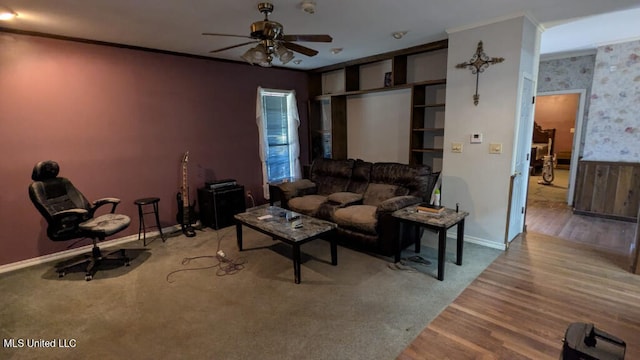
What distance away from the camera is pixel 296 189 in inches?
180

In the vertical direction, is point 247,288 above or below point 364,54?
below

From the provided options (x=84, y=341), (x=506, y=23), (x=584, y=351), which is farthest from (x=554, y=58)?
(x=84, y=341)

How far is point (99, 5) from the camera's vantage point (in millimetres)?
2623

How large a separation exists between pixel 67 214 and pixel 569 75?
7.20 meters

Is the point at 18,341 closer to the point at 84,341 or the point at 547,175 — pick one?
the point at 84,341

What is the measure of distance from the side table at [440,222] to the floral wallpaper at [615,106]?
10.9 feet

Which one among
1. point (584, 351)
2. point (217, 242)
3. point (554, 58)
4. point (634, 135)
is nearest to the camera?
point (584, 351)

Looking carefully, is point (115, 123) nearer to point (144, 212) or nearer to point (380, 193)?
point (144, 212)

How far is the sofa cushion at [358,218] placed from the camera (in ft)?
11.2

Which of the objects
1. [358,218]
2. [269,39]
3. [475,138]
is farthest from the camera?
[475,138]

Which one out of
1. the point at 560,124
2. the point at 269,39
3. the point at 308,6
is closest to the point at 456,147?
the point at 308,6

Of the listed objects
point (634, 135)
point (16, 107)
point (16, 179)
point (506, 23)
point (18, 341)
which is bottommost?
point (18, 341)

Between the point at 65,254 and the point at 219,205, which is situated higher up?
the point at 219,205

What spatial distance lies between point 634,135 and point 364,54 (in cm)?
404
